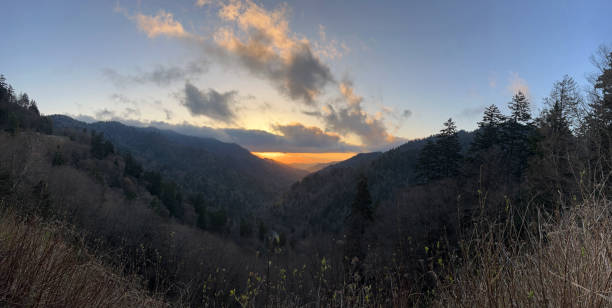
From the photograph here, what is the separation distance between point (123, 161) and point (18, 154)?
198 ft

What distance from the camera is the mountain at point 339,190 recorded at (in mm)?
80000

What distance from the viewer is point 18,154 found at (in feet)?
108

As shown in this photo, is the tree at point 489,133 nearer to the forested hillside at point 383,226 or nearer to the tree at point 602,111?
the forested hillside at point 383,226

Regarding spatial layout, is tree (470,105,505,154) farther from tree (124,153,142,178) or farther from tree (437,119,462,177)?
tree (124,153,142,178)

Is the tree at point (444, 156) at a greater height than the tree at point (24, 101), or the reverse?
the tree at point (24, 101)

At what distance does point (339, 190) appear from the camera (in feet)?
350

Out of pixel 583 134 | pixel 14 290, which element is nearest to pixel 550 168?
pixel 583 134

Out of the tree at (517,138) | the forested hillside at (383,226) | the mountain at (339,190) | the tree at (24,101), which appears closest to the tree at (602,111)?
the forested hillside at (383,226)

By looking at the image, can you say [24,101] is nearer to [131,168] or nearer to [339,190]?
[131,168]

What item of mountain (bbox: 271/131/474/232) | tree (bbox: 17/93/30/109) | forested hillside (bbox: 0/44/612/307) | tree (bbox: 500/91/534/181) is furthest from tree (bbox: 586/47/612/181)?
tree (bbox: 17/93/30/109)

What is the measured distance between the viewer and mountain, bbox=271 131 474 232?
80.0 meters

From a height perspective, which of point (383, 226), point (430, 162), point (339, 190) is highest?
point (430, 162)

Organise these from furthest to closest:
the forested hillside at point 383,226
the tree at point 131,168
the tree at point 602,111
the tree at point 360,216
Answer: the tree at point 131,168, the tree at point 360,216, the tree at point 602,111, the forested hillside at point 383,226

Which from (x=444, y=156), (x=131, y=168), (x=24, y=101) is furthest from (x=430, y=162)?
(x=24, y=101)
